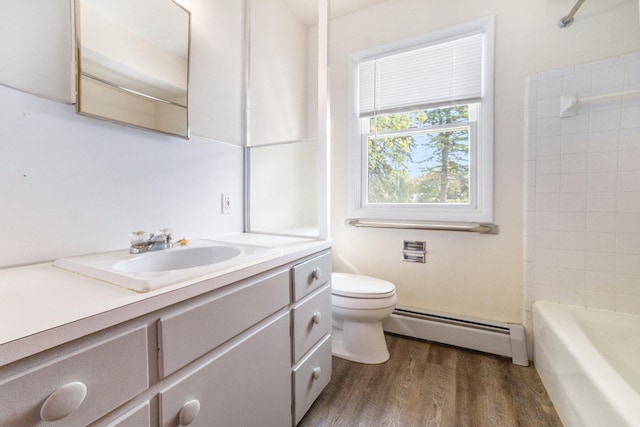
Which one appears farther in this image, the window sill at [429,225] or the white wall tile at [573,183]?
the window sill at [429,225]

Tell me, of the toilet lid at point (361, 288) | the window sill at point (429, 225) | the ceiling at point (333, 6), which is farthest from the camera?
the ceiling at point (333, 6)

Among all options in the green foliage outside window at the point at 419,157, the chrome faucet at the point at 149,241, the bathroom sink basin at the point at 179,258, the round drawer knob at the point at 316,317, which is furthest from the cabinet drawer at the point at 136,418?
the green foliage outside window at the point at 419,157

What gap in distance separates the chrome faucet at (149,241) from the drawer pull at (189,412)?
1.90 ft

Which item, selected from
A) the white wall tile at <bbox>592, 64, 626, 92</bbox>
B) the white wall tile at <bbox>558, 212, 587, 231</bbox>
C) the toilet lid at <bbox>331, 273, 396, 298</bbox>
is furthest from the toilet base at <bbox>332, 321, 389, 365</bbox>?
the white wall tile at <bbox>592, 64, 626, 92</bbox>

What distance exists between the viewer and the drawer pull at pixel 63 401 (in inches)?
16.4

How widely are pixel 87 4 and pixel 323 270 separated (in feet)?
4.44

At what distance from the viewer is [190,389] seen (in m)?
0.65

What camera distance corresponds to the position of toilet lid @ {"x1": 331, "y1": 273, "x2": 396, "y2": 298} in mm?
1577

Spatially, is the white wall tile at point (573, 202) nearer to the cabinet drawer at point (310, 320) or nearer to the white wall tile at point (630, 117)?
the white wall tile at point (630, 117)

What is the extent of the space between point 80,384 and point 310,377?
909 millimetres

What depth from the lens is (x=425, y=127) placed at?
1.96 meters

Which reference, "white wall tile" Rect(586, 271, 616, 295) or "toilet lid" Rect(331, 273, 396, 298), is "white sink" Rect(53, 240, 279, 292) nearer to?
"toilet lid" Rect(331, 273, 396, 298)

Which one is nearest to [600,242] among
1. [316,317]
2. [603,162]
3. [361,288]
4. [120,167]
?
[603,162]

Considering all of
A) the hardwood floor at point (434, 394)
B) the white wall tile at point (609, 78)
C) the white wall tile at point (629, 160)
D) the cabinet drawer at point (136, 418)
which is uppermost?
the white wall tile at point (609, 78)
